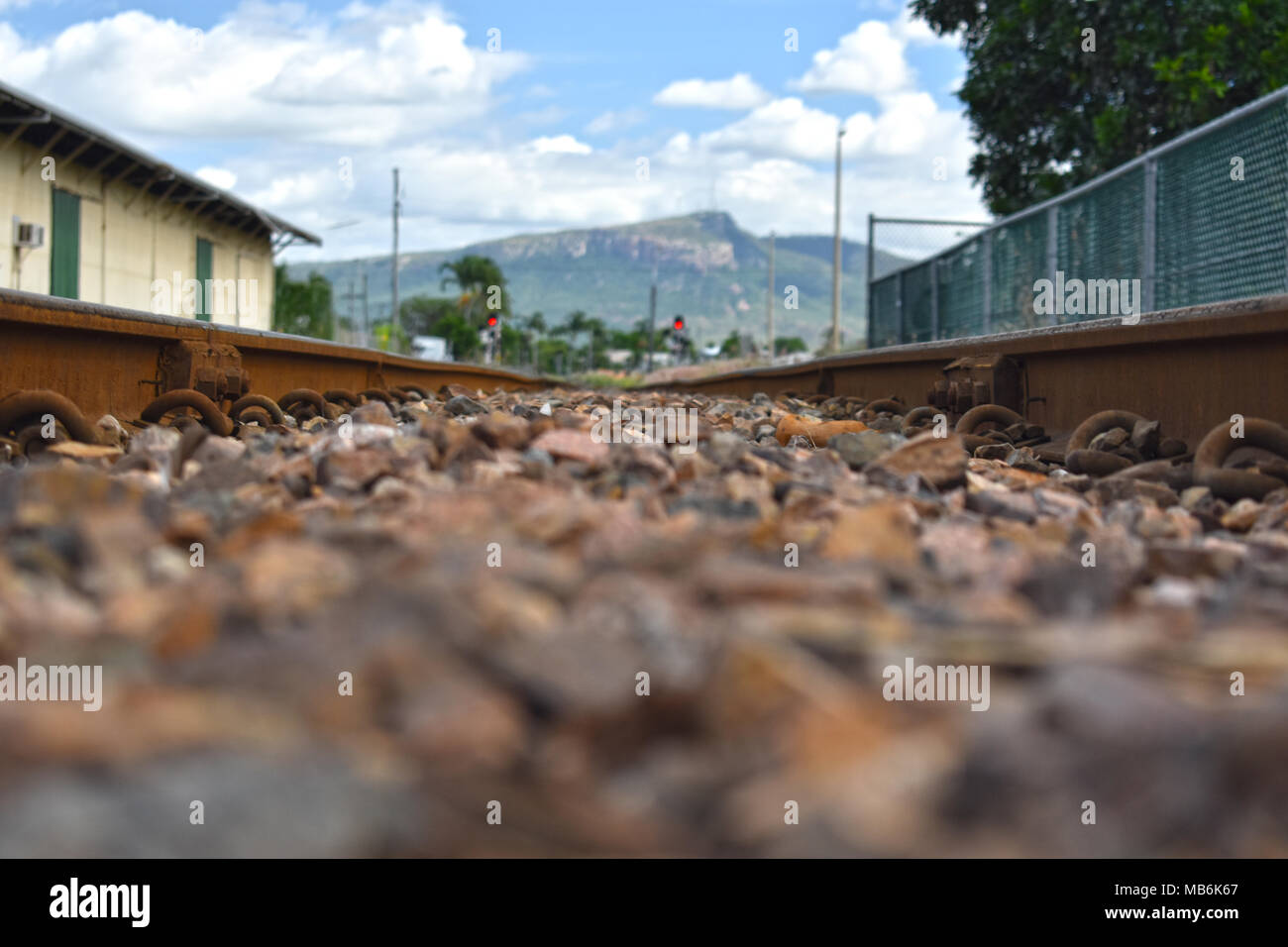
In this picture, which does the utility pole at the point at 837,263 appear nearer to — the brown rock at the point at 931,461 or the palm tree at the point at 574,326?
the brown rock at the point at 931,461

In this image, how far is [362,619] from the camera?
1646mm

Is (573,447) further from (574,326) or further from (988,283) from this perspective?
(574,326)

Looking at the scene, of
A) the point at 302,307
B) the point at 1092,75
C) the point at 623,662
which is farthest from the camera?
the point at 302,307

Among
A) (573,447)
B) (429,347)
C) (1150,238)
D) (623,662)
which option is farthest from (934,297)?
(429,347)

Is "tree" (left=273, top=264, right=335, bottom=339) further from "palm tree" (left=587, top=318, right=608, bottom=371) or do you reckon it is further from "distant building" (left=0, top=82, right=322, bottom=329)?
"palm tree" (left=587, top=318, right=608, bottom=371)

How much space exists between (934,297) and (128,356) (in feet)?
39.7

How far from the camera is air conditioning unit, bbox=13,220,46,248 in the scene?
1709cm

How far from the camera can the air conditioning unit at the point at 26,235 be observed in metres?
17.1

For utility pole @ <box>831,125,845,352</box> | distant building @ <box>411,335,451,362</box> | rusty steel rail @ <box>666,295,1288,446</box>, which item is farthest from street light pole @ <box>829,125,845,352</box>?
distant building @ <box>411,335,451,362</box>

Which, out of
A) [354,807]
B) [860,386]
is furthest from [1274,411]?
[860,386]

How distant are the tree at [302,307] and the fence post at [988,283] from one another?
2447 centimetres

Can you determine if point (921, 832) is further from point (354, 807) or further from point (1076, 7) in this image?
point (1076, 7)

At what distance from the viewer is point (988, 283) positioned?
43.6 ft

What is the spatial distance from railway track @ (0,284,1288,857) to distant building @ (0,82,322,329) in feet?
45.9
